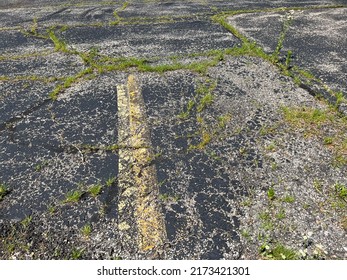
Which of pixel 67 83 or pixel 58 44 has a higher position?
pixel 58 44

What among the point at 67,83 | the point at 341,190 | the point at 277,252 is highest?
the point at 67,83

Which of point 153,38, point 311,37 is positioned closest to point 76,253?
point 153,38

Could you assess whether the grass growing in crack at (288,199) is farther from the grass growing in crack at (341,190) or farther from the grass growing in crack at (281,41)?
the grass growing in crack at (281,41)

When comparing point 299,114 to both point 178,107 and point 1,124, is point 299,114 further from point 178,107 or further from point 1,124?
point 1,124

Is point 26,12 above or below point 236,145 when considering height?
above

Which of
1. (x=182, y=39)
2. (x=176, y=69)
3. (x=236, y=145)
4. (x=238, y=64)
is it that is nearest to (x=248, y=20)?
(x=182, y=39)

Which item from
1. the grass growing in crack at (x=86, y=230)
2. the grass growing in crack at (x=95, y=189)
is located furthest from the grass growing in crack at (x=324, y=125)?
the grass growing in crack at (x=86, y=230)

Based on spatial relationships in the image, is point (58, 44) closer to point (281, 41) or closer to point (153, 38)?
point (153, 38)
